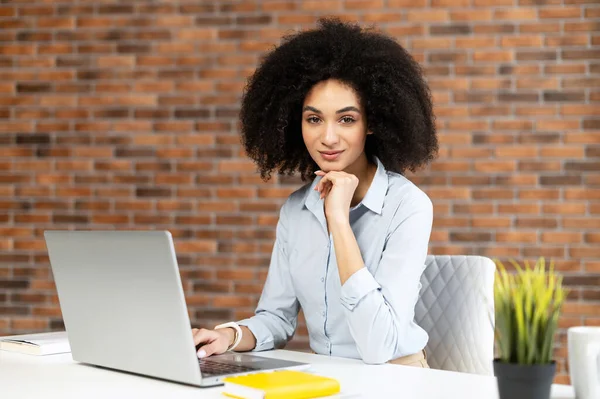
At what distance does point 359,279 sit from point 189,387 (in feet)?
1.81

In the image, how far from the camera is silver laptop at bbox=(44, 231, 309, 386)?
4.33ft

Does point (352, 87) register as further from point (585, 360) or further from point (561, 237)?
point (561, 237)

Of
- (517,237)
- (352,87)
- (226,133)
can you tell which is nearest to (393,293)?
(352,87)

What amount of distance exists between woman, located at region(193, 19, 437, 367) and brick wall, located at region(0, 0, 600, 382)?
124 cm

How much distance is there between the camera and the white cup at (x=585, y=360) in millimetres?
1156

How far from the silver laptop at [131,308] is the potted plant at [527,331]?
537 millimetres

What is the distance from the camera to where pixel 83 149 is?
12.2 ft

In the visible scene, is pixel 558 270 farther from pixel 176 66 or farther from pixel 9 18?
pixel 9 18

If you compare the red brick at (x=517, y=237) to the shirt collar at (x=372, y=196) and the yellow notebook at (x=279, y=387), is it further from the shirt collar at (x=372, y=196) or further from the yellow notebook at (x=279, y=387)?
the yellow notebook at (x=279, y=387)

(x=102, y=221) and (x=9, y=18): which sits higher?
(x=9, y=18)

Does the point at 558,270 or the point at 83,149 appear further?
the point at 83,149

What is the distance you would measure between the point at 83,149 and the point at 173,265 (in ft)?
8.51

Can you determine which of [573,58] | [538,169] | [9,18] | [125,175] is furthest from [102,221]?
[573,58]

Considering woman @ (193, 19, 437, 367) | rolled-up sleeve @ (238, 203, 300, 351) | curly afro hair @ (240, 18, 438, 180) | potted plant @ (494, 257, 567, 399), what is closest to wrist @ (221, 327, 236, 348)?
woman @ (193, 19, 437, 367)
